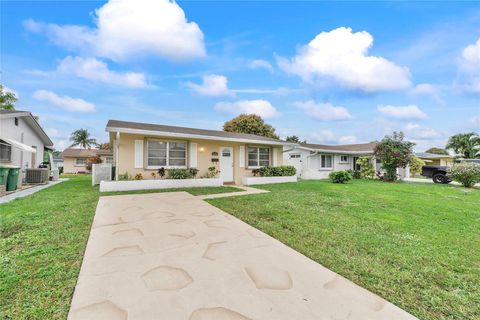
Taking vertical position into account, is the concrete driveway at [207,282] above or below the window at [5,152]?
below

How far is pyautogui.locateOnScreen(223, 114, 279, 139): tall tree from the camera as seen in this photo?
3077 centimetres

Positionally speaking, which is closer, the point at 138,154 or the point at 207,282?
the point at 207,282

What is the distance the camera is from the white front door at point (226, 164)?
12.5 m

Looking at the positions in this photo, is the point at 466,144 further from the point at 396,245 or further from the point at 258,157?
the point at 396,245

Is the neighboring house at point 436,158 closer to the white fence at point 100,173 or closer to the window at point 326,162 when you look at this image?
the window at point 326,162

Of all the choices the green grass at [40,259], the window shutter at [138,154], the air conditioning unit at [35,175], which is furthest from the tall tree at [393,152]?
the air conditioning unit at [35,175]

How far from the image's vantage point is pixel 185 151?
11445mm

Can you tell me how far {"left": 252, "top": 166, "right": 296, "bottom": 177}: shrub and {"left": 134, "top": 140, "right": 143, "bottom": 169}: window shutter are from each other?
6.74 m

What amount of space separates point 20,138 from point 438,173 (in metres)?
27.7

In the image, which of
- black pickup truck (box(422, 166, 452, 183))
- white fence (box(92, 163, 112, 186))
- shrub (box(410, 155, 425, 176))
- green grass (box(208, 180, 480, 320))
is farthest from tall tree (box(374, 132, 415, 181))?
white fence (box(92, 163, 112, 186))

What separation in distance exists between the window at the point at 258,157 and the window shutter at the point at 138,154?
6164 mm

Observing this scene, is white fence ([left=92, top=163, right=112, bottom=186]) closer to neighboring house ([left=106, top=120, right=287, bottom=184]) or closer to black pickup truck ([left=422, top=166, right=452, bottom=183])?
neighboring house ([left=106, top=120, right=287, bottom=184])

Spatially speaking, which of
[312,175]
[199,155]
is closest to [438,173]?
[312,175]

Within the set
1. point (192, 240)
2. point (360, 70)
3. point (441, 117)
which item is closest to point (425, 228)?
point (192, 240)
